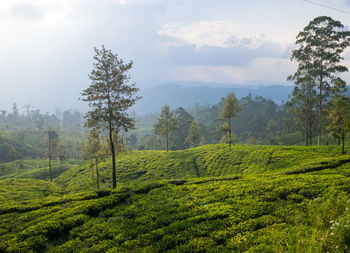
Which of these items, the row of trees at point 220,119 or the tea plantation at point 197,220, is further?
the row of trees at point 220,119

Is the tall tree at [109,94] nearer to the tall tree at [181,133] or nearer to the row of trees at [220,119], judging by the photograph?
the row of trees at [220,119]

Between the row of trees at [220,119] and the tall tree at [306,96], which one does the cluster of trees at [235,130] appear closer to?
the row of trees at [220,119]

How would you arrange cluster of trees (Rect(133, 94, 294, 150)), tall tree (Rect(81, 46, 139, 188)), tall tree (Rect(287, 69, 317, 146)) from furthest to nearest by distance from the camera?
1. cluster of trees (Rect(133, 94, 294, 150))
2. tall tree (Rect(287, 69, 317, 146))
3. tall tree (Rect(81, 46, 139, 188))

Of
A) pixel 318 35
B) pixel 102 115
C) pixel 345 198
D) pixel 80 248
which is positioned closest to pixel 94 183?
pixel 102 115

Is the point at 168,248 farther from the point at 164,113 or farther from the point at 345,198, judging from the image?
the point at 164,113

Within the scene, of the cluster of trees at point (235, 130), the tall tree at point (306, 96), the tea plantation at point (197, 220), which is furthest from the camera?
the cluster of trees at point (235, 130)

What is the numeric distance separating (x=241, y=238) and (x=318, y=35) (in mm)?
53549

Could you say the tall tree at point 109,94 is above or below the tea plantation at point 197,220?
above

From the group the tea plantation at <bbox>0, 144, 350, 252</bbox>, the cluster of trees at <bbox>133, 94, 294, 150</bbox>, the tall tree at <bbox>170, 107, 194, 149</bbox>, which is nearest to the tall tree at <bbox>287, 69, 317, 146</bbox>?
the cluster of trees at <bbox>133, 94, 294, 150</bbox>

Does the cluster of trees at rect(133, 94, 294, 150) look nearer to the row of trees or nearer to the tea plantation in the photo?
the row of trees

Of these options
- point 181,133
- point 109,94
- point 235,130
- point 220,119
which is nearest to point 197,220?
point 109,94

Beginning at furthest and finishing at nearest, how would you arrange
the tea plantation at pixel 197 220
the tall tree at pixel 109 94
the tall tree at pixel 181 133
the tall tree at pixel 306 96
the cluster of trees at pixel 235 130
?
the tall tree at pixel 181 133 → the cluster of trees at pixel 235 130 → the tall tree at pixel 306 96 → the tall tree at pixel 109 94 → the tea plantation at pixel 197 220

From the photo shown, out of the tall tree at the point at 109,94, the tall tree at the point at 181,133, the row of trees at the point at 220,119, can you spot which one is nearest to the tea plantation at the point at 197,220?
the tall tree at the point at 109,94

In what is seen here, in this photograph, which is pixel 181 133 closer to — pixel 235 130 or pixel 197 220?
pixel 235 130
